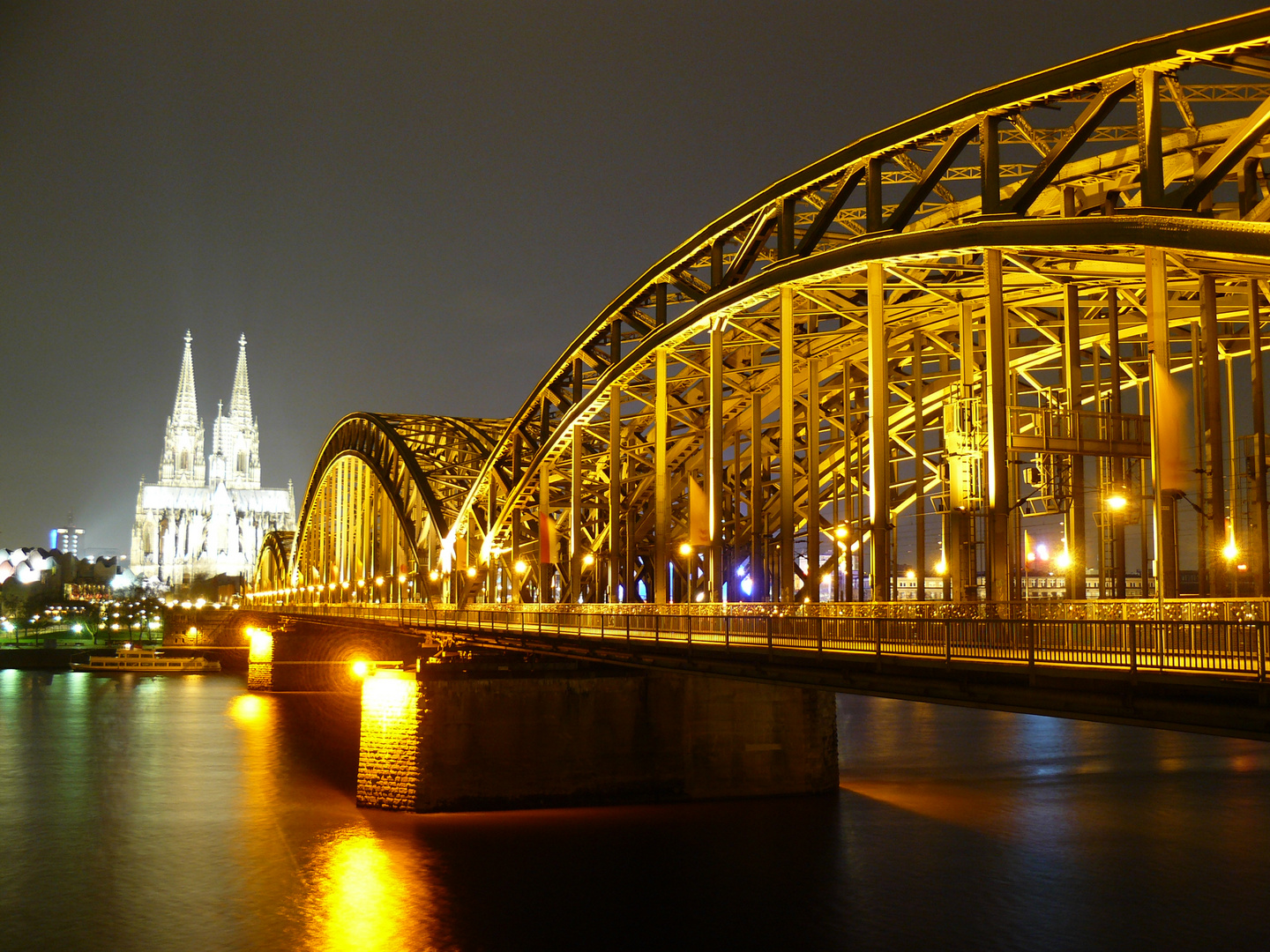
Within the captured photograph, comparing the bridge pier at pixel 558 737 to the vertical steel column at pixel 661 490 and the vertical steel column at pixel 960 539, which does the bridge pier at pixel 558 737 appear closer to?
the vertical steel column at pixel 661 490

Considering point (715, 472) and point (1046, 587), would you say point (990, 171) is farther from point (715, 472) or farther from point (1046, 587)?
point (1046, 587)

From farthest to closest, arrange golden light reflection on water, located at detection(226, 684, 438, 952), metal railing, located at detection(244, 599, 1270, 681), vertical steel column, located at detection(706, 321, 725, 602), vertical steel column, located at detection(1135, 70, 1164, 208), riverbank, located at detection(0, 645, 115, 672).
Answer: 1. riverbank, located at detection(0, 645, 115, 672)
2. vertical steel column, located at detection(706, 321, 725, 602)
3. golden light reflection on water, located at detection(226, 684, 438, 952)
4. vertical steel column, located at detection(1135, 70, 1164, 208)
5. metal railing, located at detection(244, 599, 1270, 681)

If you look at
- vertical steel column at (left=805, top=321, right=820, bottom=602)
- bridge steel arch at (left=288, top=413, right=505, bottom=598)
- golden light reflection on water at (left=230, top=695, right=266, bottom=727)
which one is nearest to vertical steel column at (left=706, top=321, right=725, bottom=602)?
vertical steel column at (left=805, top=321, right=820, bottom=602)

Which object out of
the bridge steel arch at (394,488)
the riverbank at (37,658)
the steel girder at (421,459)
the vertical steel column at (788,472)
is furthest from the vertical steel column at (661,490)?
the riverbank at (37,658)

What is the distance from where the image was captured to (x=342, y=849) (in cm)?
3766

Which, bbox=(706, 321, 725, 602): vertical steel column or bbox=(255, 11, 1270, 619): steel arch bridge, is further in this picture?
bbox=(706, 321, 725, 602): vertical steel column

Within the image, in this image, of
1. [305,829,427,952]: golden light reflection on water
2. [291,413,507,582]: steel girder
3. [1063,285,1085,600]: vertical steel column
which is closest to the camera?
[1063,285,1085,600]: vertical steel column

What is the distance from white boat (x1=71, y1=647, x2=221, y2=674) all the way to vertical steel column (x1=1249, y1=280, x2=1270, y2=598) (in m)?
117

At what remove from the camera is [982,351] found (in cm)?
4281

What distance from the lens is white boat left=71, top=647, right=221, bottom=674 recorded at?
124062 millimetres

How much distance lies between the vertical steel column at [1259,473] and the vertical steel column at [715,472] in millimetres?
13282

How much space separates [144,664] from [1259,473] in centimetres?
12063

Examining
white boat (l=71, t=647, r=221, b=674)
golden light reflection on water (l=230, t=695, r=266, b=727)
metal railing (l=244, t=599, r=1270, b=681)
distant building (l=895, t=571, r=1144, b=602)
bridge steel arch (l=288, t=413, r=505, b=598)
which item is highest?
bridge steel arch (l=288, t=413, r=505, b=598)

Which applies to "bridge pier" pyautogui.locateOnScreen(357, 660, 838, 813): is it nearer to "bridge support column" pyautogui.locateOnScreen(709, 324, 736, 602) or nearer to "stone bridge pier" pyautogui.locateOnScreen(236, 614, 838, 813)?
"stone bridge pier" pyautogui.locateOnScreen(236, 614, 838, 813)
